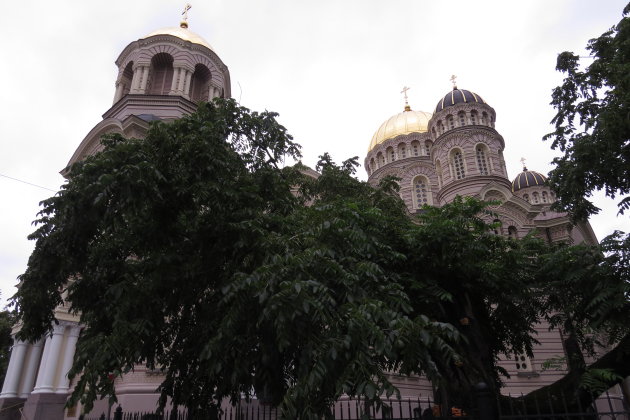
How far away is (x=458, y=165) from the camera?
Result: 26.8 metres

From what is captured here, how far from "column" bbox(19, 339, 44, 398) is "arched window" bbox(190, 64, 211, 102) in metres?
11.9

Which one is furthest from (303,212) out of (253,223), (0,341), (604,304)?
(0,341)

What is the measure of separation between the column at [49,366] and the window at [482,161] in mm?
21326

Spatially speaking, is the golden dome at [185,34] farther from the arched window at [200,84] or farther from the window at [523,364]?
the window at [523,364]

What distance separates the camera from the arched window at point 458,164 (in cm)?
2637

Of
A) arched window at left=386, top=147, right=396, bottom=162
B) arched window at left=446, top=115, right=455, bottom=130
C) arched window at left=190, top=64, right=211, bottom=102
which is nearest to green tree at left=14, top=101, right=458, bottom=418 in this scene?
arched window at left=190, top=64, right=211, bottom=102

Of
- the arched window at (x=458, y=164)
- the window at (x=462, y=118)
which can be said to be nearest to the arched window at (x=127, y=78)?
the arched window at (x=458, y=164)

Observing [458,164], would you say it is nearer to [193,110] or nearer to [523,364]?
[523,364]

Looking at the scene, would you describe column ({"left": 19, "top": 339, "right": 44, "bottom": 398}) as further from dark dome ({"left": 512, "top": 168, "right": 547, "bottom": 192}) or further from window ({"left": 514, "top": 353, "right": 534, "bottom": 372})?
dark dome ({"left": 512, "top": 168, "right": 547, "bottom": 192})

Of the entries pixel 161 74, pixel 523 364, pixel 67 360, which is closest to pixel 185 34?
pixel 161 74

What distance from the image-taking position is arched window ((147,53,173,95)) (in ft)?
66.2

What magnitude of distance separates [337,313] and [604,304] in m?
5.02

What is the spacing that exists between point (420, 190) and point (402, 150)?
3.61 meters

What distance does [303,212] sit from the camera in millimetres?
7574
